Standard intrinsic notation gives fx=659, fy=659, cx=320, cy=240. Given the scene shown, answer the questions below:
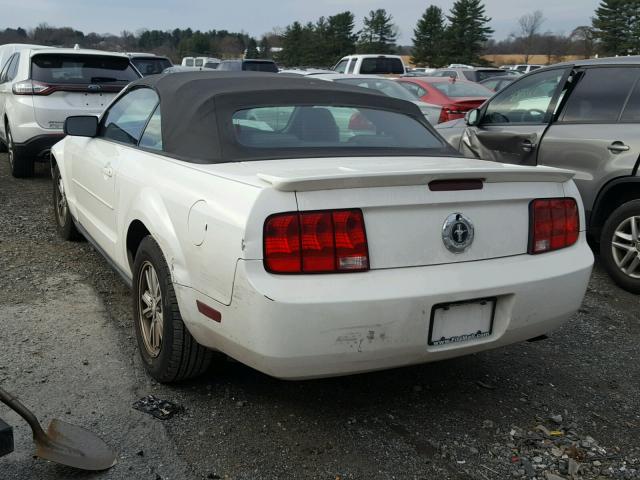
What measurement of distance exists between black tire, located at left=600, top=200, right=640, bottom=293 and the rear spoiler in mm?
2423

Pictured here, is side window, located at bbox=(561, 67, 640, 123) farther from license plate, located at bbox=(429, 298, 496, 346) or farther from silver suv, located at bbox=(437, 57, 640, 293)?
license plate, located at bbox=(429, 298, 496, 346)

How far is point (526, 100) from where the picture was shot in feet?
19.8

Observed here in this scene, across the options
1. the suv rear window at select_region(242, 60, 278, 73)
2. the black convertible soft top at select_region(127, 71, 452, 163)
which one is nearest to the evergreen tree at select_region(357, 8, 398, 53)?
the suv rear window at select_region(242, 60, 278, 73)

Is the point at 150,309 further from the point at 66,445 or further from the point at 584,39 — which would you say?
the point at 584,39

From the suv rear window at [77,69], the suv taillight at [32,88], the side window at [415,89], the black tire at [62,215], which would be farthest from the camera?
the side window at [415,89]

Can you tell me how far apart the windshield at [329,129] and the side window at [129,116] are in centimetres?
81

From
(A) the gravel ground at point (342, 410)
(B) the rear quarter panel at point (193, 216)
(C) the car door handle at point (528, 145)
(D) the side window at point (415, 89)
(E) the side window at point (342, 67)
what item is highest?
(E) the side window at point (342, 67)

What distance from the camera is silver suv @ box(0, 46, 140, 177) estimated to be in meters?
8.31

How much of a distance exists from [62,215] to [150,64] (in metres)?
15.4

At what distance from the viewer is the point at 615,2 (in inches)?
2194

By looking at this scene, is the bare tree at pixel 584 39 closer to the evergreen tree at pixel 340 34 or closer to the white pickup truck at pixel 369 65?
the evergreen tree at pixel 340 34

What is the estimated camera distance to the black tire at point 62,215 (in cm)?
564

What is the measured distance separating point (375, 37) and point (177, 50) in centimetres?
2578

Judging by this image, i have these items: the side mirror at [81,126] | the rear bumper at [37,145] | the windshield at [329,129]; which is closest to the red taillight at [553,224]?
the windshield at [329,129]
